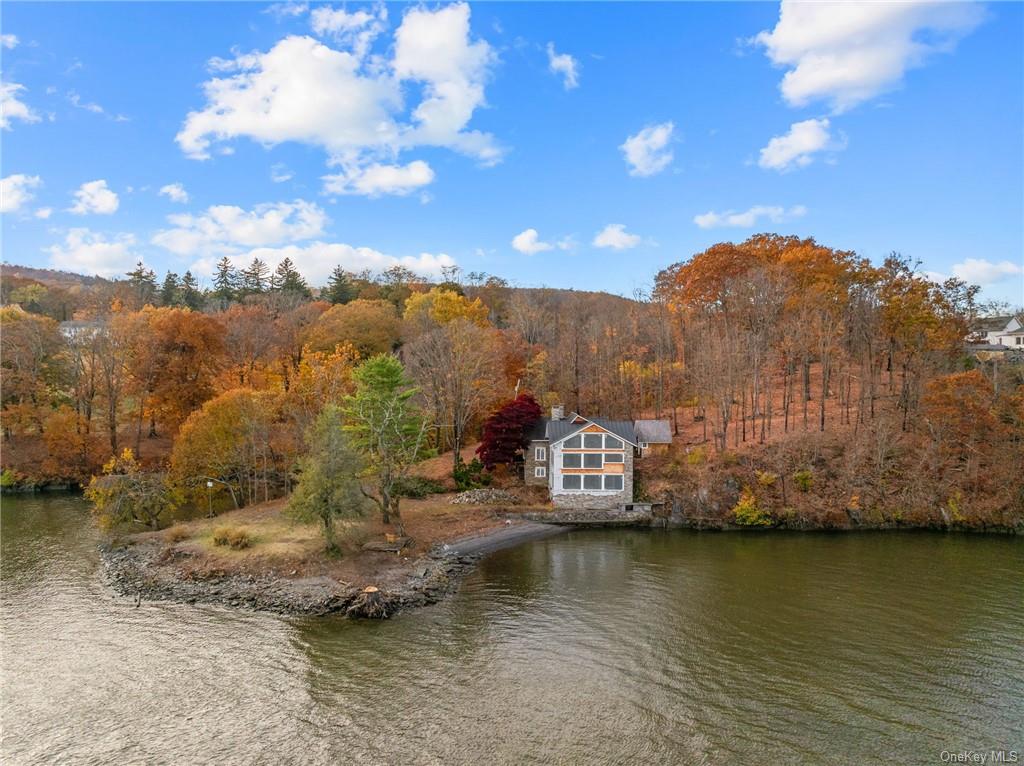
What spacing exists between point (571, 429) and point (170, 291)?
6754 cm

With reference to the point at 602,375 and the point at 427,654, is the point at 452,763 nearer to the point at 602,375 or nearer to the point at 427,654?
the point at 427,654

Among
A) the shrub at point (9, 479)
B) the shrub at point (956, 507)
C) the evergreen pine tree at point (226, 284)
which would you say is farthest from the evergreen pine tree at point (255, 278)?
the shrub at point (956, 507)

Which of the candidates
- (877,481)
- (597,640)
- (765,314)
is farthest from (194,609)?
(765,314)

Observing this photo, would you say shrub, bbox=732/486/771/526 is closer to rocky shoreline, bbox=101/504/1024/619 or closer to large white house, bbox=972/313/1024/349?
rocky shoreline, bbox=101/504/1024/619

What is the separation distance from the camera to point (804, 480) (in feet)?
127

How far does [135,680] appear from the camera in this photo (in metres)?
18.7

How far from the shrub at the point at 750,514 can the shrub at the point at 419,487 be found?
19.5m

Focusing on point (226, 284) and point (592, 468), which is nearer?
point (592, 468)

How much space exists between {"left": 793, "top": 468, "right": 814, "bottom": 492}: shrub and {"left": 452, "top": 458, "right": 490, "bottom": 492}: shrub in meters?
20.5

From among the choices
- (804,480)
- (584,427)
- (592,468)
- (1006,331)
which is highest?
(1006,331)

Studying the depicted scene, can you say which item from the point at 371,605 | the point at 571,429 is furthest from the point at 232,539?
the point at 571,429

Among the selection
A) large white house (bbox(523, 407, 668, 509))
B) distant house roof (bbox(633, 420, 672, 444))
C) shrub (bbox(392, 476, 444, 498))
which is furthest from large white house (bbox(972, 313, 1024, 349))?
shrub (bbox(392, 476, 444, 498))

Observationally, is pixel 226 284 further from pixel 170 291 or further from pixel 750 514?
pixel 750 514

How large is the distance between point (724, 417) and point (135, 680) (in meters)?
36.0
